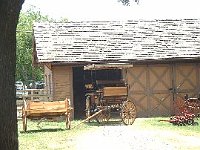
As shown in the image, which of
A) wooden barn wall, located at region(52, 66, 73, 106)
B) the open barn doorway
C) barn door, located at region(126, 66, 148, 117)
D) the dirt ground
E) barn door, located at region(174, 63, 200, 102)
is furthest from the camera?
the open barn doorway

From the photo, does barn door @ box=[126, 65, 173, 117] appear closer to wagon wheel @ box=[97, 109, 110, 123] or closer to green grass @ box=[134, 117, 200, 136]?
wagon wheel @ box=[97, 109, 110, 123]

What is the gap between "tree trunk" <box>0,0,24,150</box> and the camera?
19.6 ft

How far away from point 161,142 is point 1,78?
22.4 feet

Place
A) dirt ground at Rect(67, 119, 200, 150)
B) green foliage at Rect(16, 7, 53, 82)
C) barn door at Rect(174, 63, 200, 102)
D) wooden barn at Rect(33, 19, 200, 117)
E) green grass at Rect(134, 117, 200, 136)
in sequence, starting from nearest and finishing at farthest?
dirt ground at Rect(67, 119, 200, 150) → green grass at Rect(134, 117, 200, 136) → wooden barn at Rect(33, 19, 200, 117) → barn door at Rect(174, 63, 200, 102) → green foliage at Rect(16, 7, 53, 82)

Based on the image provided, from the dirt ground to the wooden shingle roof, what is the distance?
6580 mm

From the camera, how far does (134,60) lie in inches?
814

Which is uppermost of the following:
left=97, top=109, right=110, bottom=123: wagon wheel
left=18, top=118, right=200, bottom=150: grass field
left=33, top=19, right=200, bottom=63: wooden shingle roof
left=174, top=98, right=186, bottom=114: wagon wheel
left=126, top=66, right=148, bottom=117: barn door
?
left=33, top=19, right=200, bottom=63: wooden shingle roof

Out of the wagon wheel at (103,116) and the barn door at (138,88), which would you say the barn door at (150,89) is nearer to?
the barn door at (138,88)

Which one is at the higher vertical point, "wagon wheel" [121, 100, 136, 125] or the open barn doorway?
the open barn doorway

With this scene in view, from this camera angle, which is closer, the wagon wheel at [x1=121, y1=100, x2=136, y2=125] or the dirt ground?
the dirt ground

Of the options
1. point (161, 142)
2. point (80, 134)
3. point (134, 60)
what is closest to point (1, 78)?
point (161, 142)

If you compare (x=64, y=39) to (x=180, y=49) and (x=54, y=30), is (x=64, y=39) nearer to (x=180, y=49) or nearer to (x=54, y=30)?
(x=54, y=30)

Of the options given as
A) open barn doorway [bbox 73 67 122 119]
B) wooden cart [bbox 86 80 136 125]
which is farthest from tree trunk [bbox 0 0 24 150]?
open barn doorway [bbox 73 67 122 119]

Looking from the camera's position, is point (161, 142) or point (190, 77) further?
point (190, 77)
